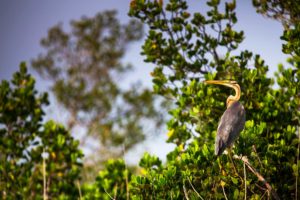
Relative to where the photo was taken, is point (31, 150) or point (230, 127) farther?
point (31, 150)

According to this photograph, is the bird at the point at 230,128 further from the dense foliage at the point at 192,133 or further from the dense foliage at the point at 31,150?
the dense foliage at the point at 31,150

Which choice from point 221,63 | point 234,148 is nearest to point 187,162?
point 234,148

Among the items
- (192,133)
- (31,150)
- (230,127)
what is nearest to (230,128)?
(230,127)

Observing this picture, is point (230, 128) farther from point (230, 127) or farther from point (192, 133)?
point (192, 133)

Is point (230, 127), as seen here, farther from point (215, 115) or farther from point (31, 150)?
point (31, 150)

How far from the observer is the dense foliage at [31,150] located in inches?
285

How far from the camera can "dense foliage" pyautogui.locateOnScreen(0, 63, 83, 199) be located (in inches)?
285

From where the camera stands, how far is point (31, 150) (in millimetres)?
7578

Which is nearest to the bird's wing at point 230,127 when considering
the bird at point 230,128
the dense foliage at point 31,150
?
the bird at point 230,128

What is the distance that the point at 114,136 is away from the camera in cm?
1870

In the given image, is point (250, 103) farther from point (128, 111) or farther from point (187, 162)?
point (128, 111)

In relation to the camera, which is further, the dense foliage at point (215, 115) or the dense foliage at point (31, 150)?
the dense foliage at point (31, 150)

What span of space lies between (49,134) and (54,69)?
517 inches

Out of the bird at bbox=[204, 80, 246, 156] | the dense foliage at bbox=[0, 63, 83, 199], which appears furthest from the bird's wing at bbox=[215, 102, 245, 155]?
the dense foliage at bbox=[0, 63, 83, 199]
